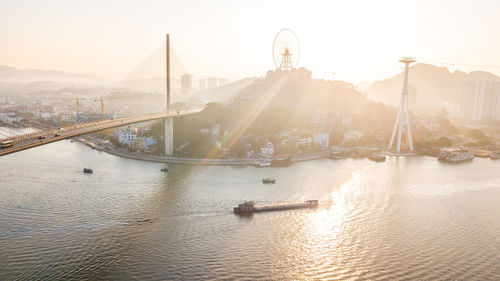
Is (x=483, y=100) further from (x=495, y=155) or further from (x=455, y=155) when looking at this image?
(x=455, y=155)

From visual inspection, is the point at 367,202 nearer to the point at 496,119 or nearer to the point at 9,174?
the point at 9,174

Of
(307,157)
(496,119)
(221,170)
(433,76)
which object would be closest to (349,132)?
(307,157)

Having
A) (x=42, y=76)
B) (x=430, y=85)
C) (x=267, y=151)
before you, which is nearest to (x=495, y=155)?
(x=267, y=151)

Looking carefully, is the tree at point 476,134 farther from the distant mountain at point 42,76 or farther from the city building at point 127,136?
the distant mountain at point 42,76

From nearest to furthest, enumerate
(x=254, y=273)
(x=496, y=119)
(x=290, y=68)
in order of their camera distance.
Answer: (x=254, y=273)
(x=290, y=68)
(x=496, y=119)

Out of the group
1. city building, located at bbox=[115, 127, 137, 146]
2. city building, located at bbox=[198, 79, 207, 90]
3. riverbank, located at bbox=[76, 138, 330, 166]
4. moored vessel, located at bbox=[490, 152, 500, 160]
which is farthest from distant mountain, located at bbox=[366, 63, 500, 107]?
city building, located at bbox=[115, 127, 137, 146]
